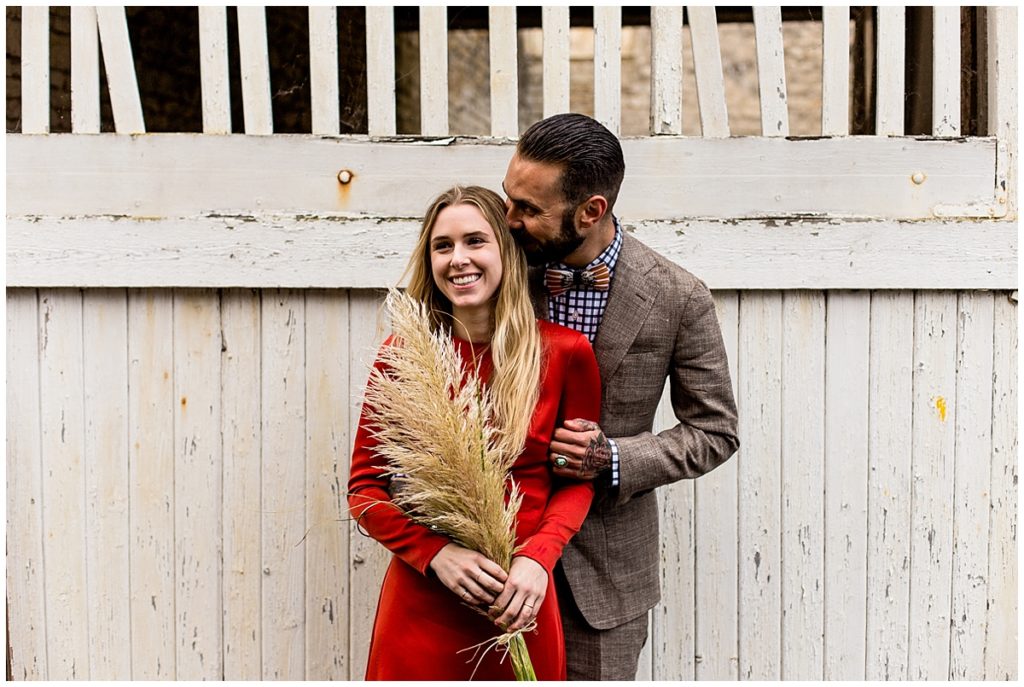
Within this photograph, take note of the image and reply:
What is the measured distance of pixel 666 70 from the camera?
2568 mm

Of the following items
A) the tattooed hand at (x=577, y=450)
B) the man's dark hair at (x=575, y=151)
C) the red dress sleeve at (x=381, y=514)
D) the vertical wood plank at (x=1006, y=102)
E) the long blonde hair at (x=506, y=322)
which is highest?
the vertical wood plank at (x=1006, y=102)

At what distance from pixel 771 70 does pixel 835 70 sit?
0.61 feet

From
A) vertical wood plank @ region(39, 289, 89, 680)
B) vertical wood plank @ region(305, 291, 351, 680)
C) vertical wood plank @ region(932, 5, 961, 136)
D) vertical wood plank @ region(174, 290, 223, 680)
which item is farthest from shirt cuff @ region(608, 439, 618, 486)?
vertical wood plank @ region(39, 289, 89, 680)

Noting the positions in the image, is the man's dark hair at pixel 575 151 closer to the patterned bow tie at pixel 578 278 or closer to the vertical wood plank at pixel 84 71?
the patterned bow tie at pixel 578 278

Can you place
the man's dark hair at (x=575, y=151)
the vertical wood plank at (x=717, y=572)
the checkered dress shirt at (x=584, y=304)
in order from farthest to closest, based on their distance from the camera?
1. the vertical wood plank at (x=717, y=572)
2. the checkered dress shirt at (x=584, y=304)
3. the man's dark hair at (x=575, y=151)

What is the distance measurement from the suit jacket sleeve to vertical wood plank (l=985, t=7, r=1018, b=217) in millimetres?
1184

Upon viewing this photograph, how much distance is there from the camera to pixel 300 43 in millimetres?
3979

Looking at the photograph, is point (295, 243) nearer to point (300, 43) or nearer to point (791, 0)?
point (791, 0)

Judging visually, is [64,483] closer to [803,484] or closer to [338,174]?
[338,174]

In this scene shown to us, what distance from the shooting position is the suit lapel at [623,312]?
2.00 meters

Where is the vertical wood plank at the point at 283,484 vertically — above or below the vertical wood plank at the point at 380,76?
below

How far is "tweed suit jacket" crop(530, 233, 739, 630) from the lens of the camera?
78.7 inches

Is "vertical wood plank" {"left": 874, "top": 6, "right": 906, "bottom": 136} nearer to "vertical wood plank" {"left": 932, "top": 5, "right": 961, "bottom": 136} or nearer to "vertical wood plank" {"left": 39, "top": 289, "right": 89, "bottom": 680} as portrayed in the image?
"vertical wood plank" {"left": 932, "top": 5, "right": 961, "bottom": 136}

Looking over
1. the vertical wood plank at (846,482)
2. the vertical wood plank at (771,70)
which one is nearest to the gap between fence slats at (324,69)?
the vertical wood plank at (771,70)
